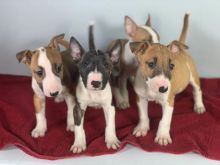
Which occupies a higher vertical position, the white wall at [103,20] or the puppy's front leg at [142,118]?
the white wall at [103,20]

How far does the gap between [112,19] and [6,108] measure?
0.64 metres

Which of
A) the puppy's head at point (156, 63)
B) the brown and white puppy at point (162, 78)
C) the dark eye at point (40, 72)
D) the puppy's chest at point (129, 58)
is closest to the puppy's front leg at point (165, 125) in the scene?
the brown and white puppy at point (162, 78)

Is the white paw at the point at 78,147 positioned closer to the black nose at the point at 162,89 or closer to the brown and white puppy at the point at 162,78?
the brown and white puppy at the point at 162,78

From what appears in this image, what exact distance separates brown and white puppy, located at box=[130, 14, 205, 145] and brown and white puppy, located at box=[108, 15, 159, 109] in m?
0.14

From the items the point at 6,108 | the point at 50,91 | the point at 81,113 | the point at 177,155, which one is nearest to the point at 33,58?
the point at 50,91

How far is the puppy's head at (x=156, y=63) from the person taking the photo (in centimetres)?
134

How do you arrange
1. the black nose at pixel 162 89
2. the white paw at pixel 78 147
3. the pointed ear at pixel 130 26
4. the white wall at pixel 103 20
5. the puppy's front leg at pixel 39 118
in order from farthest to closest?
the white wall at pixel 103 20 < the pointed ear at pixel 130 26 < the puppy's front leg at pixel 39 118 < the white paw at pixel 78 147 < the black nose at pixel 162 89

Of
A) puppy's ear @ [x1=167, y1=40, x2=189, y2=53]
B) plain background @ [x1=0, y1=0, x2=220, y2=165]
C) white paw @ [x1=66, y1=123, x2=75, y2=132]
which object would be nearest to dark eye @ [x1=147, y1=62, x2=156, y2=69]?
puppy's ear @ [x1=167, y1=40, x2=189, y2=53]

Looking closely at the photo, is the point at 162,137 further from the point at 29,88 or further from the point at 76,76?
the point at 29,88

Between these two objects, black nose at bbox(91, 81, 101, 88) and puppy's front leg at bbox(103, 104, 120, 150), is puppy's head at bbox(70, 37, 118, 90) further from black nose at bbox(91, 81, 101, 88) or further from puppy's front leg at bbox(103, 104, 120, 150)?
puppy's front leg at bbox(103, 104, 120, 150)

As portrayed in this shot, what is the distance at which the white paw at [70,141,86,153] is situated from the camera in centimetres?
144

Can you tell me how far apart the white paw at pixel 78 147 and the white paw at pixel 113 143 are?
9 centimetres

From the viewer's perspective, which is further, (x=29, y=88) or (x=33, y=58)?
(x=29, y=88)

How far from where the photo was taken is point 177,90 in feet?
5.09
